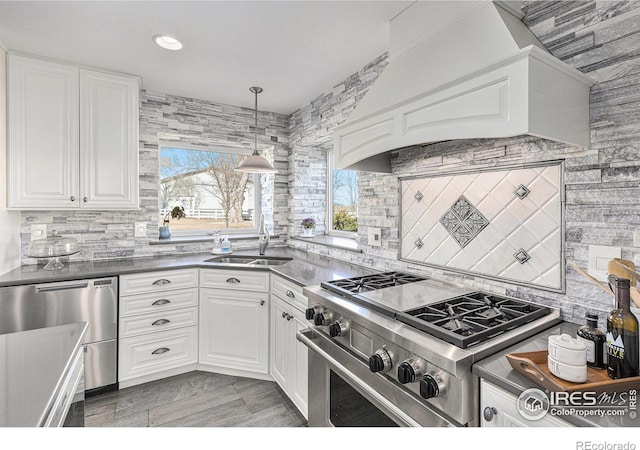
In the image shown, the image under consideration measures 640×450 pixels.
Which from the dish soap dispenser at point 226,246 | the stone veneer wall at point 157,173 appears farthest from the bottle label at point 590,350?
the stone veneer wall at point 157,173

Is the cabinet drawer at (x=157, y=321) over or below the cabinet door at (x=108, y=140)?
below

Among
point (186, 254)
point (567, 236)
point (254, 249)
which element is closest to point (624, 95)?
point (567, 236)

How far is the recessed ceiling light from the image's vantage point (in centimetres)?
203

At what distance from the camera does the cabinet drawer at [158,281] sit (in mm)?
2314

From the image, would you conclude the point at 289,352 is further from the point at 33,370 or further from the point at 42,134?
the point at 42,134

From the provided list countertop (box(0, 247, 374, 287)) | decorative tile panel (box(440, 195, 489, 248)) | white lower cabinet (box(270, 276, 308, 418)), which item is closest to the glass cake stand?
countertop (box(0, 247, 374, 287))

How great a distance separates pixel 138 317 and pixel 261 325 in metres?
0.93

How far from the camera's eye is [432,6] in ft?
5.03

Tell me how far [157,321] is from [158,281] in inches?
12.3

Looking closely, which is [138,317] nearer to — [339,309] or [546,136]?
[339,309]

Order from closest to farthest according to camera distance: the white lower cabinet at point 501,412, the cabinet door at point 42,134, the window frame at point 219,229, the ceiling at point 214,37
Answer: the white lower cabinet at point 501,412 → the ceiling at point 214,37 → the cabinet door at point 42,134 → the window frame at point 219,229

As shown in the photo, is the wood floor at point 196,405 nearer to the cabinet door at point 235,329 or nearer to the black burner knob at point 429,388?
the cabinet door at point 235,329

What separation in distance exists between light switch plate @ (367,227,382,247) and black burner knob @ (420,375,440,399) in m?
1.32

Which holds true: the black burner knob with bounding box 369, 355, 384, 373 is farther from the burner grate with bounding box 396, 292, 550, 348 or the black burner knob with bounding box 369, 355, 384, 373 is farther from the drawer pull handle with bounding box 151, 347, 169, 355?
the drawer pull handle with bounding box 151, 347, 169, 355
